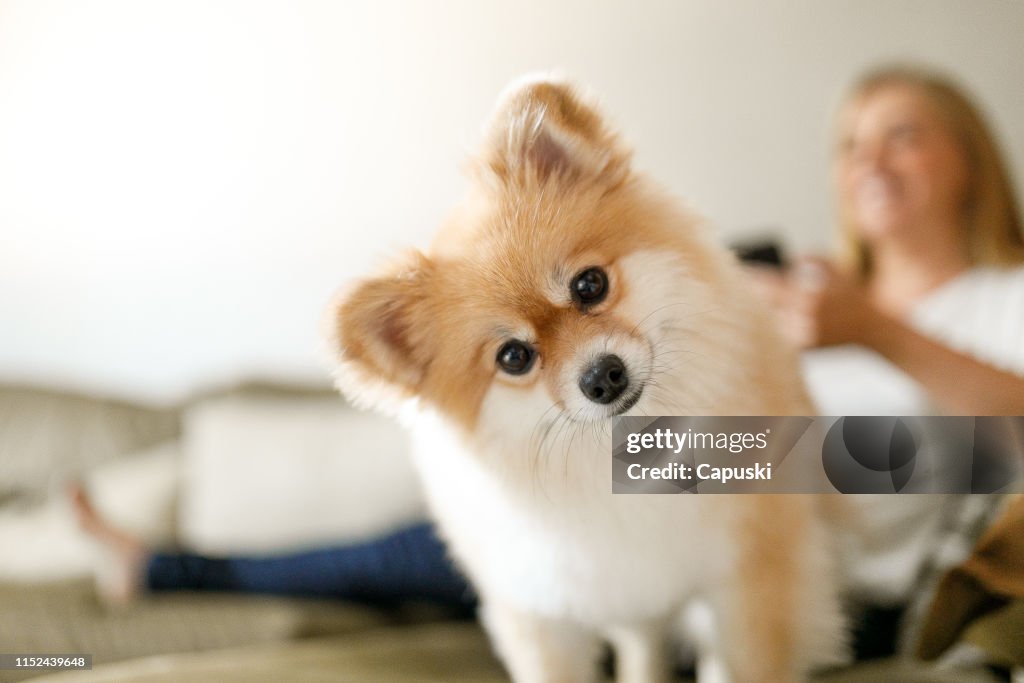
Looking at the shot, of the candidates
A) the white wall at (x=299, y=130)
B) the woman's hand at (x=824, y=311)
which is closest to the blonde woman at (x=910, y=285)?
the woman's hand at (x=824, y=311)

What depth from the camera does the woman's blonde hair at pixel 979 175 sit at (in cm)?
130

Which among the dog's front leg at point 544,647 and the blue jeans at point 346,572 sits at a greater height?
the dog's front leg at point 544,647

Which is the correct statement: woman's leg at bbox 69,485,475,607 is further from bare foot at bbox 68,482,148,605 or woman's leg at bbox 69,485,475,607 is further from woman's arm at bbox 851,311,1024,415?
woman's arm at bbox 851,311,1024,415

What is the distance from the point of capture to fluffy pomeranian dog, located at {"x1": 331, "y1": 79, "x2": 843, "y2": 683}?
2.62ft

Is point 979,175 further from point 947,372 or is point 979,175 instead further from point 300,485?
point 300,485

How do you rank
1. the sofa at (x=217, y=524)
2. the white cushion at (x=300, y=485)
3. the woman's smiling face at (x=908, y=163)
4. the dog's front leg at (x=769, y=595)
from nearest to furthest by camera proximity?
the dog's front leg at (x=769, y=595)
the sofa at (x=217, y=524)
the woman's smiling face at (x=908, y=163)
the white cushion at (x=300, y=485)

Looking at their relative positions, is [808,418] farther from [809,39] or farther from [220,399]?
[220,399]

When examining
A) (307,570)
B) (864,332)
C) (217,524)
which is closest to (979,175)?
(864,332)

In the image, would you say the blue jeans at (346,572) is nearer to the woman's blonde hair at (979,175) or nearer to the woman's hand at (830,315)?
the woman's hand at (830,315)

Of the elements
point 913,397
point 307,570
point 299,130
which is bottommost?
point 307,570

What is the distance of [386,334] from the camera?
855 millimetres

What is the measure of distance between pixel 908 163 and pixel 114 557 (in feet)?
6.92

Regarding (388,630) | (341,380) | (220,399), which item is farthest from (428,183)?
(220,399)

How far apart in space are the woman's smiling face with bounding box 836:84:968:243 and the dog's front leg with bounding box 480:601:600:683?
3.43ft
